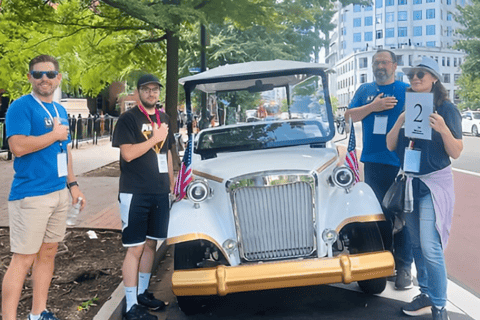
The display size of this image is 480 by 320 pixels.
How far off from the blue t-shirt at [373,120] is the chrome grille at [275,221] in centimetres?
139

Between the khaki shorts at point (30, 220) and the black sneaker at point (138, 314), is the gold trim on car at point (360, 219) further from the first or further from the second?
the khaki shorts at point (30, 220)

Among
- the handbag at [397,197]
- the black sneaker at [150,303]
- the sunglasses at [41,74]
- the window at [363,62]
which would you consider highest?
the window at [363,62]

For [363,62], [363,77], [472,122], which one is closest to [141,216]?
A: [472,122]

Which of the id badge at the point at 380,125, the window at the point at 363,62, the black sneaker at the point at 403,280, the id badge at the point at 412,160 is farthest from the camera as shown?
the window at the point at 363,62

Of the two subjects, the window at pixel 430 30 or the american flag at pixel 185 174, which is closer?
the american flag at pixel 185 174

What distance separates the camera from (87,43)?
1606 centimetres

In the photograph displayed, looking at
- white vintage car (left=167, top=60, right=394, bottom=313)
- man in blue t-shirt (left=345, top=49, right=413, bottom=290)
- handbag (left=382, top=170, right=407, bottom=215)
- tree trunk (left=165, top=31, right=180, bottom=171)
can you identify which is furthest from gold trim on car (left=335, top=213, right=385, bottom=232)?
tree trunk (left=165, top=31, right=180, bottom=171)

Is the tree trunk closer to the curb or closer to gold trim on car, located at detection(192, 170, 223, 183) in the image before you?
the curb

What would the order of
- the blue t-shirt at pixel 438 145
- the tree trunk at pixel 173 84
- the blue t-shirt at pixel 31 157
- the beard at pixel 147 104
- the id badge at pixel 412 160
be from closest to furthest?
the blue t-shirt at pixel 31 157, the blue t-shirt at pixel 438 145, the id badge at pixel 412 160, the beard at pixel 147 104, the tree trunk at pixel 173 84

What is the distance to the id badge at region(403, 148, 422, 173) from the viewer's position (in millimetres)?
4336

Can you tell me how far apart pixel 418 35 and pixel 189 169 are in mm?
130833

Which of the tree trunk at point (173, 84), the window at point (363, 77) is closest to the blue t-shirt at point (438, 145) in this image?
the tree trunk at point (173, 84)

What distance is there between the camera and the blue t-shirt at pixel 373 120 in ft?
17.7

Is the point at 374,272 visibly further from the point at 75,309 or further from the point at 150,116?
the point at 75,309
